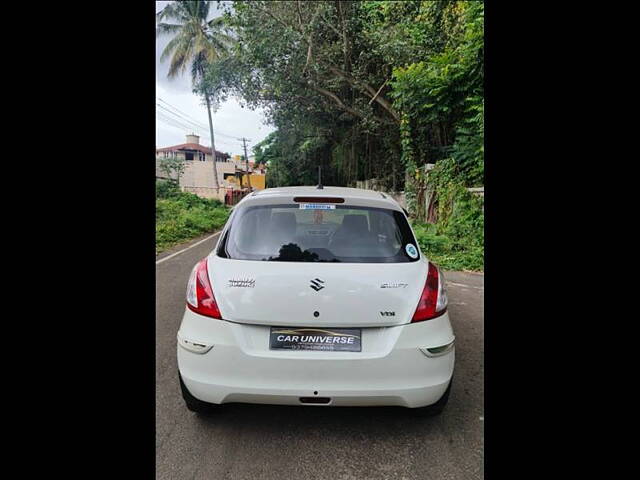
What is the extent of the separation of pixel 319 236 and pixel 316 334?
77cm

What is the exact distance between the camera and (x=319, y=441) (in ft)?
8.48

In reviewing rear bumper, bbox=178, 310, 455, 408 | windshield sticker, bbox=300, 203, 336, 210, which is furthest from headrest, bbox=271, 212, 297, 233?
rear bumper, bbox=178, 310, 455, 408

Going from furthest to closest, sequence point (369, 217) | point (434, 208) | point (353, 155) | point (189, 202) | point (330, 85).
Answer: point (189, 202) → point (353, 155) → point (330, 85) → point (434, 208) → point (369, 217)

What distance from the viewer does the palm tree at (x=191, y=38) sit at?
28.0 metres

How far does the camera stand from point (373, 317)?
239 cm

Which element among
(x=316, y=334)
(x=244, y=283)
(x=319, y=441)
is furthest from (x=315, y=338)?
(x=319, y=441)

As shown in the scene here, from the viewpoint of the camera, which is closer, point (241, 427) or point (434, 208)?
point (241, 427)

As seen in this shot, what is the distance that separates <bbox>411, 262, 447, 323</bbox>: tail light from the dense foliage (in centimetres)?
658

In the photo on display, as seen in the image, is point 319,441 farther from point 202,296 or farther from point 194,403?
point 202,296

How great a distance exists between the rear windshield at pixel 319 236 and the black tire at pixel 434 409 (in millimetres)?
854
